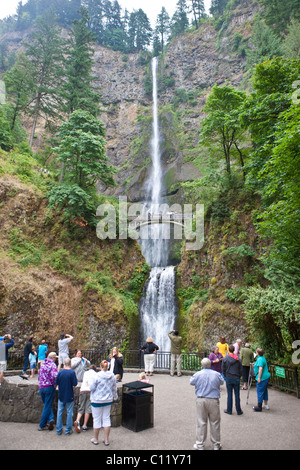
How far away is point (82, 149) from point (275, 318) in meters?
17.1

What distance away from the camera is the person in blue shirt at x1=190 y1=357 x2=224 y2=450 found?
5574mm

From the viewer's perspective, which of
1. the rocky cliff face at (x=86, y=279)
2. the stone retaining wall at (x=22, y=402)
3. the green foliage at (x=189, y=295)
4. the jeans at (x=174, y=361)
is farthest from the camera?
Answer: the green foliage at (x=189, y=295)

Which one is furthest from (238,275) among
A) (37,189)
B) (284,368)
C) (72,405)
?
(37,189)

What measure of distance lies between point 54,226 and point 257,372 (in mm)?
18232

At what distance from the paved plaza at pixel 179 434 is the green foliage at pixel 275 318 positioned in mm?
2841

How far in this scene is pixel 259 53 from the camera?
26984mm

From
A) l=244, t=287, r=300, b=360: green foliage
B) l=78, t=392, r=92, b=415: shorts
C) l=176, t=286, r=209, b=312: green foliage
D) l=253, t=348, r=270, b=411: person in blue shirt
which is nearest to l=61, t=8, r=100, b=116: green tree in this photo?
l=176, t=286, r=209, b=312: green foliage

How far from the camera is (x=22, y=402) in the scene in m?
7.32

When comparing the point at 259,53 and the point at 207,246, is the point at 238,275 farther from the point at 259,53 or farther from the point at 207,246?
the point at 259,53

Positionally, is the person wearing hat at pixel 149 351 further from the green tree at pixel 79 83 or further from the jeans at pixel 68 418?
the green tree at pixel 79 83

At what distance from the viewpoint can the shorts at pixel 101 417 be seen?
5.93 m
